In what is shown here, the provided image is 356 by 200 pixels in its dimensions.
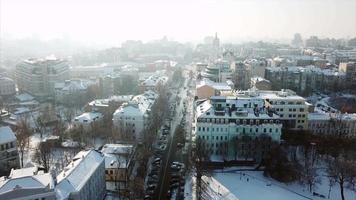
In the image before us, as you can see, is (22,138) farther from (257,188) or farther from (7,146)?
(257,188)

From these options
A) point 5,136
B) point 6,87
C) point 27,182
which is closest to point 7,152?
point 5,136

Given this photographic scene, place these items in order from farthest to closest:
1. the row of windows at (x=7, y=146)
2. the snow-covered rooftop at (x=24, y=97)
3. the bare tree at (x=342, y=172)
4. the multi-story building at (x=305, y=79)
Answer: the multi-story building at (x=305, y=79) < the snow-covered rooftop at (x=24, y=97) < the row of windows at (x=7, y=146) < the bare tree at (x=342, y=172)

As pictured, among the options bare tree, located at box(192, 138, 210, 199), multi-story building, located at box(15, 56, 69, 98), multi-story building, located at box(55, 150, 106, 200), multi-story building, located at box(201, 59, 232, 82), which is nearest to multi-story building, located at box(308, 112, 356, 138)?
bare tree, located at box(192, 138, 210, 199)

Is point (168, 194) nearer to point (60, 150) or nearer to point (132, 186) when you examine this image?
point (132, 186)

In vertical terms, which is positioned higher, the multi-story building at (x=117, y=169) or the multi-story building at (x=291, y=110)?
the multi-story building at (x=291, y=110)

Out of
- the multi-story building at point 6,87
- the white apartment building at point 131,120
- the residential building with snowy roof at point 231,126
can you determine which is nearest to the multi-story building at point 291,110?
the residential building with snowy roof at point 231,126

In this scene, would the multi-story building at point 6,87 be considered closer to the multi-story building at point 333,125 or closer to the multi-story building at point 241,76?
the multi-story building at point 241,76
